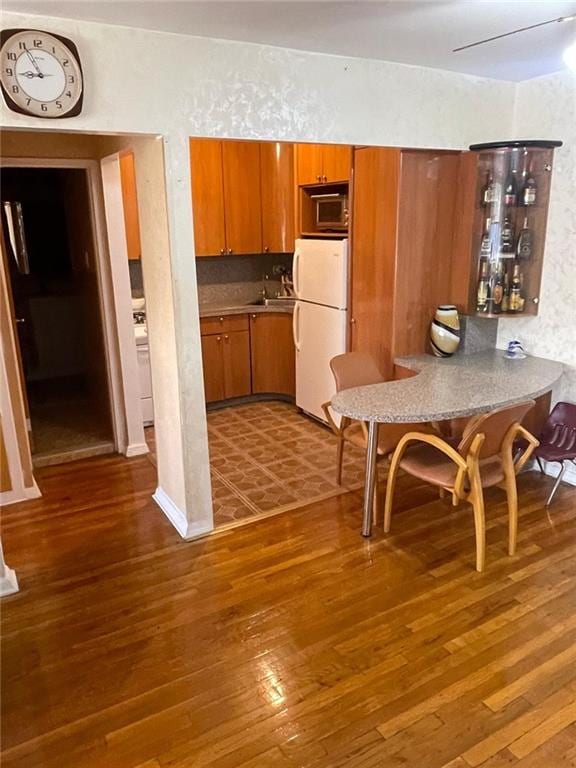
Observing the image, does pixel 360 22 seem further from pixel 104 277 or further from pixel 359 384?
pixel 104 277

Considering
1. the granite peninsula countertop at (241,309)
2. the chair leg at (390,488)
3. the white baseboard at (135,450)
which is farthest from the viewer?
the granite peninsula countertop at (241,309)

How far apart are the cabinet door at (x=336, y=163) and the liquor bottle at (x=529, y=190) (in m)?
1.14

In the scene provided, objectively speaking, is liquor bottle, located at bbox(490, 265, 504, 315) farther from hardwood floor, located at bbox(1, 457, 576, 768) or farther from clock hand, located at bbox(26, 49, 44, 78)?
clock hand, located at bbox(26, 49, 44, 78)

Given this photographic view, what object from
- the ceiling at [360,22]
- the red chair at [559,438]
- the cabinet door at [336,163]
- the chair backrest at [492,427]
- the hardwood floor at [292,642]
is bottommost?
the hardwood floor at [292,642]

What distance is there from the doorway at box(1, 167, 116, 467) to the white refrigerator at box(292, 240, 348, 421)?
163cm

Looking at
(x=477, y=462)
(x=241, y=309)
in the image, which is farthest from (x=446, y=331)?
(x=241, y=309)

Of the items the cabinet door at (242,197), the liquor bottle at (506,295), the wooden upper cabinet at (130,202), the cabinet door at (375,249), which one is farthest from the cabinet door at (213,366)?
the liquor bottle at (506,295)

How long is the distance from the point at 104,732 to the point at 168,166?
2.32 meters

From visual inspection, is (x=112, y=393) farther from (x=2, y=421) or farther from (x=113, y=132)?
(x=113, y=132)

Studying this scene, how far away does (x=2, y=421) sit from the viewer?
3404mm

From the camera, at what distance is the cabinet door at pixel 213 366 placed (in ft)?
16.7

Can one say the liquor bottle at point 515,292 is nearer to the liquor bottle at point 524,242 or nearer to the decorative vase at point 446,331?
the liquor bottle at point 524,242

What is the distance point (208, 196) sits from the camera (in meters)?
5.01

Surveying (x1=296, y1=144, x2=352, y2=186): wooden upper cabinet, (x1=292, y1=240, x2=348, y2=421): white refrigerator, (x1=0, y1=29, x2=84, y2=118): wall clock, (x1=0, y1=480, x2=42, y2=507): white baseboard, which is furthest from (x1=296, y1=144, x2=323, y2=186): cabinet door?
(x1=0, y1=480, x2=42, y2=507): white baseboard
